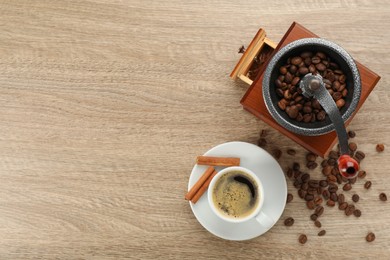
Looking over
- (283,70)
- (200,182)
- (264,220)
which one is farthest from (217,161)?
(283,70)

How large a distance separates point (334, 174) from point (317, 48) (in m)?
0.37

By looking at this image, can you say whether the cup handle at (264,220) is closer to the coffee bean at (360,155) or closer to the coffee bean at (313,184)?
the coffee bean at (313,184)

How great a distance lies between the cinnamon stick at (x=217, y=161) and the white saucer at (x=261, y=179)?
1 cm

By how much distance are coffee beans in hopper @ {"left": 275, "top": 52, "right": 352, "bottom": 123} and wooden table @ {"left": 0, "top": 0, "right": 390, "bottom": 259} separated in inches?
8.4

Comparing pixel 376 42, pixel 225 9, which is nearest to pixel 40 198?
pixel 225 9

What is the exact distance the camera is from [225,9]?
4.33ft

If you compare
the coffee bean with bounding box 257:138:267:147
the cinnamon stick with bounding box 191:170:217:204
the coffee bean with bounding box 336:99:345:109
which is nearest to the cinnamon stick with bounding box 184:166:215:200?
the cinnamon stick with bounding box 191:170:217:204

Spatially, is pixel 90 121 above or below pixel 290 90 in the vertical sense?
below

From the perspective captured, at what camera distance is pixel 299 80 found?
1096 mm

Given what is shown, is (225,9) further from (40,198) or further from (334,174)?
(40,198)

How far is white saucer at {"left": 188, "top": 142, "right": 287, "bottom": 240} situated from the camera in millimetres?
1245

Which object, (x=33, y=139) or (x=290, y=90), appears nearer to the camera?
(x=290, y=90)

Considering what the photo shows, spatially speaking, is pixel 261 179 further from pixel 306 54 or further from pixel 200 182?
pixel 306 54

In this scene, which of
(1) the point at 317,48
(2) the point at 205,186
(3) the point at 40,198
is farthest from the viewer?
(3) the point at 40,198
